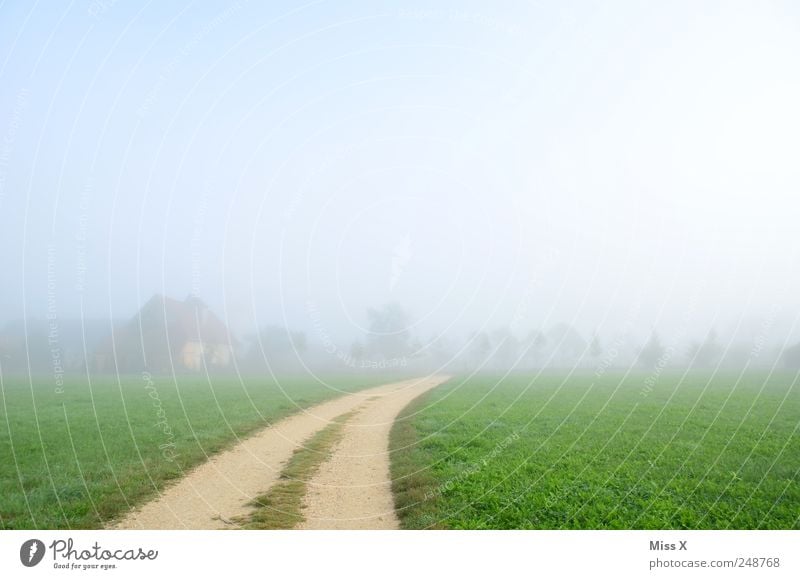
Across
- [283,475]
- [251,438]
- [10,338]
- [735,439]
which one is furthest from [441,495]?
[10,338]

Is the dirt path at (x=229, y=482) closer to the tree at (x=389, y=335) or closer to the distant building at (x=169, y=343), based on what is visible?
the tree at (x=389, y=335)

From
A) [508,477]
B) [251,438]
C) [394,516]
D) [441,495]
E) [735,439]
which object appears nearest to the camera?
[394,516]

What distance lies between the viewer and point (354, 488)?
10.3 meters

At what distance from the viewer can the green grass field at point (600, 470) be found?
8.52 m

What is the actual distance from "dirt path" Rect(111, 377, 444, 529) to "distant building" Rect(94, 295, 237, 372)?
1662 cm

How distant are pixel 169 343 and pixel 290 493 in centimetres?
3453

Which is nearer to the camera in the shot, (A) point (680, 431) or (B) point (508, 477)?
(B) point (508, 477)

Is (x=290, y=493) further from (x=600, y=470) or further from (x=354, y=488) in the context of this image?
(x=600, y=470)
